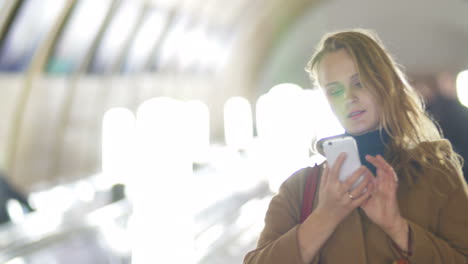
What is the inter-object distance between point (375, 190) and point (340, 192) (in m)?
0.10

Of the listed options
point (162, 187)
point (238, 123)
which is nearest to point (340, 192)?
point (162, 187)

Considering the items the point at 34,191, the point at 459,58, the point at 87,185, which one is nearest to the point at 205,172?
the point at 87,185

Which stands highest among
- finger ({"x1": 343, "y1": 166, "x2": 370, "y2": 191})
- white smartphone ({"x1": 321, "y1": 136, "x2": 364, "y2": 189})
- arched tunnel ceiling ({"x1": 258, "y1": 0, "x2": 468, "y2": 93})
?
arched tunnel ceiling ({"x1": 258, "y1": 0, "x2": 468, "y2": 93})

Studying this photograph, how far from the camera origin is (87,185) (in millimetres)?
14516

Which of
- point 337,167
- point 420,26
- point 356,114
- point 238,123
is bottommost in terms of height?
point 238,123

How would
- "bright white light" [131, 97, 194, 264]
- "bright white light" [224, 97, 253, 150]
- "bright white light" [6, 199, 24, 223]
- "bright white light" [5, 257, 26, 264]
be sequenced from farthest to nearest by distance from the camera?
"bright white light" [224, 97, 253, 150], "bright white light" [6, 199, 24, 223], "bright white light" [131, 97, 194, 264], "bright white light" [5, 257, 26, 264]

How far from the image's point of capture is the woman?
1.32 metres

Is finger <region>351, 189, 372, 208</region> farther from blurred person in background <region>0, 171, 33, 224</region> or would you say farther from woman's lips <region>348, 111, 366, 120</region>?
blurred person in background <region>0, 171, 33, 224</region>

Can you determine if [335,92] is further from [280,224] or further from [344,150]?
[280,224]

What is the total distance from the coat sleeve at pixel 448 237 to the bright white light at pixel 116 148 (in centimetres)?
1512

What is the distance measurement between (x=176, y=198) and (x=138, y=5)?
9.37 m

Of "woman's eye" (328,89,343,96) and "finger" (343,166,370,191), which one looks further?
"woman's eye" (328,89,343,96)

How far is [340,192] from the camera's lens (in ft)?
4.21

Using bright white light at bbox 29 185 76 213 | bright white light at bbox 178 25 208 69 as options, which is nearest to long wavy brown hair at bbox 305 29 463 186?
bright white light at bbox 29 185 76 213
